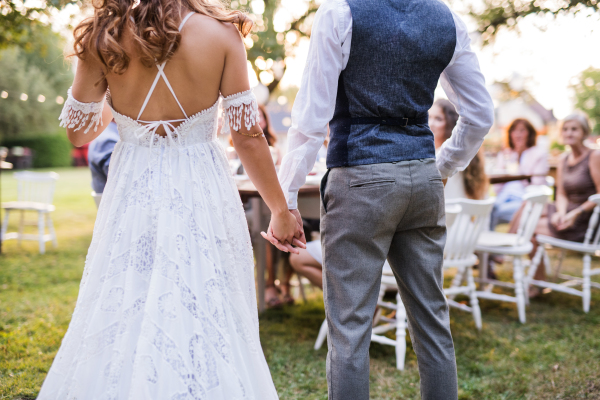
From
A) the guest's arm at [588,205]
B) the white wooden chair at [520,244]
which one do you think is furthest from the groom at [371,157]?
the guest's arm at [588,205]

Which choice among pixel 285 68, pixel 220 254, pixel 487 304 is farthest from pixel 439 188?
pixel 285 68

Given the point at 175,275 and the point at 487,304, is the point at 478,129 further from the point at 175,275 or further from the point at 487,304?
the point at 487,304

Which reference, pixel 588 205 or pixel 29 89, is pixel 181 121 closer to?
pixel 588 205

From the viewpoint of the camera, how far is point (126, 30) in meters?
1.37

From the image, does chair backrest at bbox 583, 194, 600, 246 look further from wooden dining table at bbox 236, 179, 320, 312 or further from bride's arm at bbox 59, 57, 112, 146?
bride's arm at bbox 59, 57, 112, 146

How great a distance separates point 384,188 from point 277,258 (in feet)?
8.99

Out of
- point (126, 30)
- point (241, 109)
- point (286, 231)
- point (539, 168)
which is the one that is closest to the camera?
point (126, 30)

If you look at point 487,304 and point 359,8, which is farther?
point 487,304

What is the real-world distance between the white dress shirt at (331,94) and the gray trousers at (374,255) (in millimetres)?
128

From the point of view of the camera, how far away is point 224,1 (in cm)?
164

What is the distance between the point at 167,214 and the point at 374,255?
0.66m

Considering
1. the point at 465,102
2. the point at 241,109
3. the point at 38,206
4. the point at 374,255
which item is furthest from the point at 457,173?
the point at 38,206

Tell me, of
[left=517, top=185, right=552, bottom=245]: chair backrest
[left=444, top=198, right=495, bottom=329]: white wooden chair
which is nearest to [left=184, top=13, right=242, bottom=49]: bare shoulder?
[left=444, top=198, right=495, bottom=329]: white wooden chair

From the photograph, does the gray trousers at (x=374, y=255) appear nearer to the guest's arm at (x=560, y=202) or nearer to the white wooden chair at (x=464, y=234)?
the white wooden chair at (x=464, y=234)
